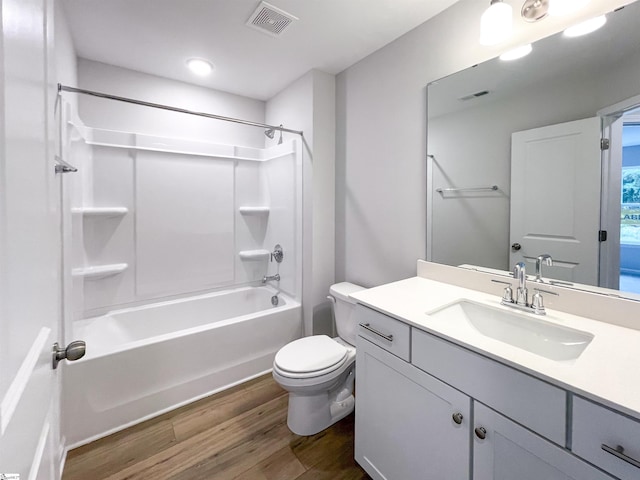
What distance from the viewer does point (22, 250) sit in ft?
1.61

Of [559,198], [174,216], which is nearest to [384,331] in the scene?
[559,198]

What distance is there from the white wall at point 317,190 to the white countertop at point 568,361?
1.03 metres

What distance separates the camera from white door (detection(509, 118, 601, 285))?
116 cm

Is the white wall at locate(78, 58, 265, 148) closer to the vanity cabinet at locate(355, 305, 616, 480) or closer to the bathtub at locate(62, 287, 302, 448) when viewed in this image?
the bathtub at locate(62, 287, 302, 448)

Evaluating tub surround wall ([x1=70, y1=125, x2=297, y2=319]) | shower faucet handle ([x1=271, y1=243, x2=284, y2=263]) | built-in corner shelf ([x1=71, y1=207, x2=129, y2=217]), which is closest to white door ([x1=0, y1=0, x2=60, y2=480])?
tub surround wall ([x1=70, y1=125, x2=297, y2=319])

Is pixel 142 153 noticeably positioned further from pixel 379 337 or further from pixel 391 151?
pixel 379 337

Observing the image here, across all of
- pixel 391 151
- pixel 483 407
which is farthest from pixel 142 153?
pixel 483 407

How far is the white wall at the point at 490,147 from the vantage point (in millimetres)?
1143

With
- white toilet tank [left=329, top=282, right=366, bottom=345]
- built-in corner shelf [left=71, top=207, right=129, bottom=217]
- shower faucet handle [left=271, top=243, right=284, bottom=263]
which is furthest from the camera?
shower faucet handle [left=271, top=243, right=284, bottom=263]

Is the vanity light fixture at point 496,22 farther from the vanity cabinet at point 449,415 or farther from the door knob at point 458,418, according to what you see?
the door knob at point 458,418

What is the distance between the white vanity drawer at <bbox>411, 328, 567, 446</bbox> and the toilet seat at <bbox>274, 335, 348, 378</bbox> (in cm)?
65

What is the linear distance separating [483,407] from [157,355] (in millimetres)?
1814

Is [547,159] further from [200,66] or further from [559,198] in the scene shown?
[200,66]

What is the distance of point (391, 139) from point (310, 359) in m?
1.54
